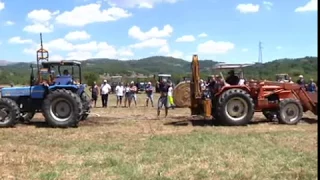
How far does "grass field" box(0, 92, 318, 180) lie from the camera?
6621 millimetres

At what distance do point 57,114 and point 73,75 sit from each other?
56.1 inches

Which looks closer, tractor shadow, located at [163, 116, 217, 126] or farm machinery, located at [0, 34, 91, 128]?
farm machinery, located at [0, 34, 91, 128]

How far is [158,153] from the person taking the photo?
8.30 meters

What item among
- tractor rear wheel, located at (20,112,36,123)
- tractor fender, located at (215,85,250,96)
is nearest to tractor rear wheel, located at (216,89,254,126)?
tractor fender, located at (215,85,250,96)

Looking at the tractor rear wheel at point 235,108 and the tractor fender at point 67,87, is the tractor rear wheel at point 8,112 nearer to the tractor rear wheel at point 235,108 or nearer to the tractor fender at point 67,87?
the tractor fender at point 67,87

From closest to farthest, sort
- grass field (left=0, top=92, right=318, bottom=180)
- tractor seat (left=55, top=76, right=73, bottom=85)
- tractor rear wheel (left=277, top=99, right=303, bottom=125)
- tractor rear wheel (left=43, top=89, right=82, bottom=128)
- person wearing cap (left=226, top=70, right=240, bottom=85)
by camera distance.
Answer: grass field (left=0, top=92, right=318, bottom=180) → tractor rear wheel (left=43, top=89, right=82, bottom=128) → tractor seat (left=55, top=76, right=73, bottom=85) → tractor rear wheel (left=277, top=99, right=303, bottom=125) → person wearing cap (left=226, top=70, right=240, bottom=85)

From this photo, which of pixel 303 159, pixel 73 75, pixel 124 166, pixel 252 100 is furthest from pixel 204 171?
pixel 73 75

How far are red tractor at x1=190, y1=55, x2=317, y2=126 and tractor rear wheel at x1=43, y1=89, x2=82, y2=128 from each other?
11.5ft

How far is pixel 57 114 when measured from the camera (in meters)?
13.1

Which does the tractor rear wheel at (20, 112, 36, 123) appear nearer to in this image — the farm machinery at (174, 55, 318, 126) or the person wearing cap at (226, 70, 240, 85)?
the farm machinery at (174, 55, 318, 126)

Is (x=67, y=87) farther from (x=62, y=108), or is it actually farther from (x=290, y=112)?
(x=290, y=112)

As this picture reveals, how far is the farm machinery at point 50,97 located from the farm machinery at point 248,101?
3352 millimetres

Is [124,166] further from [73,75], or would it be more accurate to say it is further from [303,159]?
[73,75]

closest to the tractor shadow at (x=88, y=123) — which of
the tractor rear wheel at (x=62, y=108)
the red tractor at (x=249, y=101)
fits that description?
the tractor rear wheel at (x=62, y=108)
